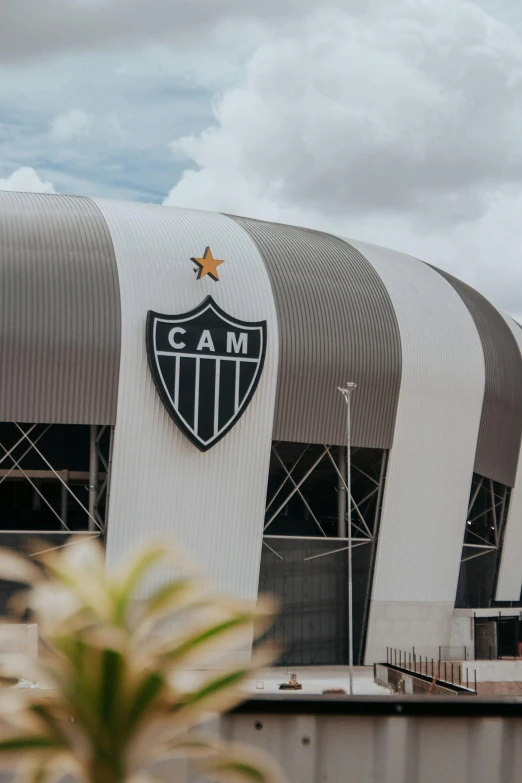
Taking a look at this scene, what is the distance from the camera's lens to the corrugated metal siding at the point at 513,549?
5703 cm

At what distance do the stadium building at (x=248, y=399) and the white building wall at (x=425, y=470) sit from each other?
0.09 meters

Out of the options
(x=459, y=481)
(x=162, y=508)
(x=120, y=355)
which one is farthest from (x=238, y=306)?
(x=459, y=481)

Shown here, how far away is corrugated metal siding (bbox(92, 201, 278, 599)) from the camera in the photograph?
4288cm

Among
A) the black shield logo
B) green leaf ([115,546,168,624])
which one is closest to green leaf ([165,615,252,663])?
green leaf ([115,546,168,624])

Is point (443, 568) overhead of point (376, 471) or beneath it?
beneath

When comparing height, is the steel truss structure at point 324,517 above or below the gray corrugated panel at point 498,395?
below

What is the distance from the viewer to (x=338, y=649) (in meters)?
47.3

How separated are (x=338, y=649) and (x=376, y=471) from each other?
8.68 metres

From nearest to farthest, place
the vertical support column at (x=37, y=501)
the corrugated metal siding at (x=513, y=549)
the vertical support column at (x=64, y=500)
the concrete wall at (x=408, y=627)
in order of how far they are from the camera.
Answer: the vertical support column at (x=64, y=500) < the concrete wall at (x=408, y=627) < the vertical support column at (x=37, y=501) < the corrugated metal siding at (x=513, y=549)

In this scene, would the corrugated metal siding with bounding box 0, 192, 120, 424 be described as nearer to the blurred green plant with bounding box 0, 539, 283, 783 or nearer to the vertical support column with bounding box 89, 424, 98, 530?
the vertical support column with bounding box 89, 424, 98, 530

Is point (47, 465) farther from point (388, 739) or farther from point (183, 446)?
point (388, 739)

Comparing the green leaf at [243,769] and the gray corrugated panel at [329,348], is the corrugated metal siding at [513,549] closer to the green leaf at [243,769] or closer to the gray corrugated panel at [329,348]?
the gray corrugated panel at [329,348]

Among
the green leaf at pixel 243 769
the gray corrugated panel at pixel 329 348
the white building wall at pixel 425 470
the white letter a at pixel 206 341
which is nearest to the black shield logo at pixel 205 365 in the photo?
the white letter a at pixel 206 341

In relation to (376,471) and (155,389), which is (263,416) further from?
(376,471)
